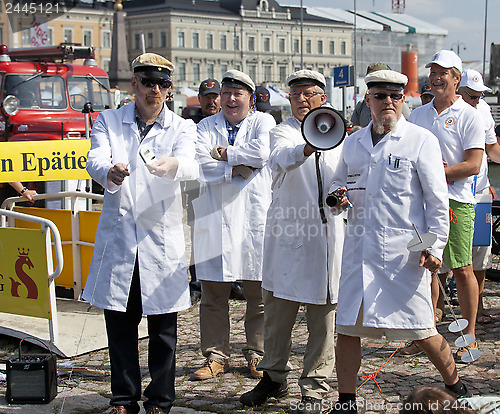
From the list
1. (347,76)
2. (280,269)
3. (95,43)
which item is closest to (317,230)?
(280,269)

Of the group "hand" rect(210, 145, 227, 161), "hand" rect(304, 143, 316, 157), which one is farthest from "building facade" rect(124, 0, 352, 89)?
"hand" rect(304, 143, 316, 157)

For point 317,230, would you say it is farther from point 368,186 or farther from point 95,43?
point 95,43

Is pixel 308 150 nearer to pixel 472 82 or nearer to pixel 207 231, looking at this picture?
pixel 207 231

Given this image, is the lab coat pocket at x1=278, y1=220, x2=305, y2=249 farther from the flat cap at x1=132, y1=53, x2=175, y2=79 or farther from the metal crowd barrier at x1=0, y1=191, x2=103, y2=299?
the metal crowd barrier at x1=0, y1=191, x2=103, y2=299

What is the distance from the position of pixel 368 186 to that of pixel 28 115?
38.2 ft

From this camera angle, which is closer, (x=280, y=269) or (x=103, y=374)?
(x=280, y=269)

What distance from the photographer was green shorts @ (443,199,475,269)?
564 cm

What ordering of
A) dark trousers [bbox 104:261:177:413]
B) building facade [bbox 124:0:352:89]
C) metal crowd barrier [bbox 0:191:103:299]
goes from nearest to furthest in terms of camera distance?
1. dark trousers [bbox 104:261:177:413]
2. metal crowd barrier [bbox 0:191:103:299]
3. building facade [bbox 124:0:352:89]

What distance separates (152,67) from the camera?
453 centimetres

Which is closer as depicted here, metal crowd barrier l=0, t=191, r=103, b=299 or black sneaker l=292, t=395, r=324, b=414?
black sneaker l=292, t=395, r=324, b=414

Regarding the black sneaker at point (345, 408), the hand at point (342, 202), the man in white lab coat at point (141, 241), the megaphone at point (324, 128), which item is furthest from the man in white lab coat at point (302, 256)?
the man in white lab coat at point (141, 241)

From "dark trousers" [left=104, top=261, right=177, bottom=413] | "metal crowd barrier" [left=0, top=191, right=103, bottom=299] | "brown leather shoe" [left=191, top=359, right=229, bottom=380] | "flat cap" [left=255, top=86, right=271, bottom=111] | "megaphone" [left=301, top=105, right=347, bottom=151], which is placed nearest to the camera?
"megaphone" [left=301, top=105, right=347, bottom=151]

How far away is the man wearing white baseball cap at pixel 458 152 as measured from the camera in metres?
5.58

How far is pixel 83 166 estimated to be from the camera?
812cm
